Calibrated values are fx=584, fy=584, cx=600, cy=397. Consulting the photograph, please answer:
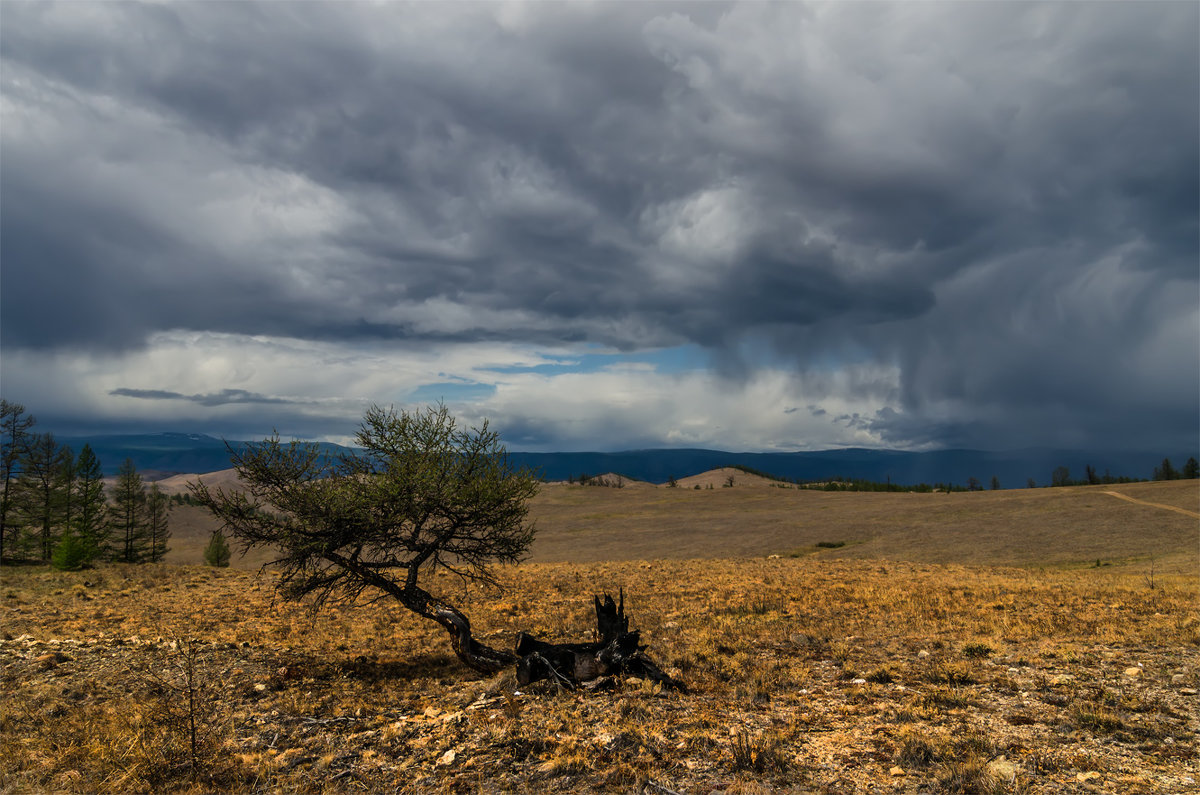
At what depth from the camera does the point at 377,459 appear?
16.1 m

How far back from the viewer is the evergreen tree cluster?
43594 millimetres

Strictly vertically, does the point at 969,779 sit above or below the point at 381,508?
below

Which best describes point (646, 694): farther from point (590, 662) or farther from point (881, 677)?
point (881, 677)

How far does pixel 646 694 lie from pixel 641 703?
733mm

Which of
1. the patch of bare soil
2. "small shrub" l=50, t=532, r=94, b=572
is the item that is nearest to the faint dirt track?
the patch of bare soil

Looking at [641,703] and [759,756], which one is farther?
[641,703]

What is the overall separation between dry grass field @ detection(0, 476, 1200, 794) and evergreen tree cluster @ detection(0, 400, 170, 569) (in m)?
21.2

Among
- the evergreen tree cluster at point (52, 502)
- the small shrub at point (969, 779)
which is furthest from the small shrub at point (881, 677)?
the evergreen tree cluster at point (52, 502)

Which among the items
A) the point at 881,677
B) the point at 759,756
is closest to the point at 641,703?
the point at 759,756

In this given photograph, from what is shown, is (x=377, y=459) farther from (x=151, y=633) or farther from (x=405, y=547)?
(x=151, y=633)

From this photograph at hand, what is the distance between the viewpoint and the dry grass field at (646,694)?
8781mm

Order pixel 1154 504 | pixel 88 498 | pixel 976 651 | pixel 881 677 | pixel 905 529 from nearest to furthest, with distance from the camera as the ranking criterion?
pixel 881 677
pixel 976 651
pixel 88 498
pixel 905 529
pixel 1154 504

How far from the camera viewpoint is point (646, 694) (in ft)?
40.4

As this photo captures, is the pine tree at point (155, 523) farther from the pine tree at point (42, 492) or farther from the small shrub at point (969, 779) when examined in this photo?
the small shrub at point (969, 779)
